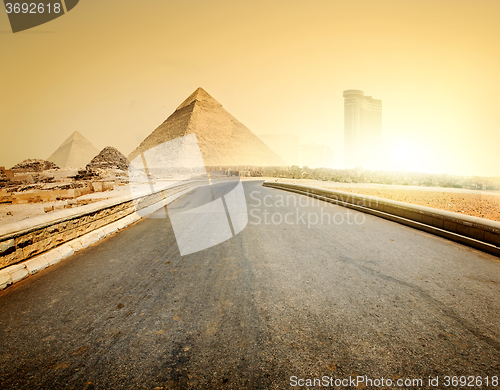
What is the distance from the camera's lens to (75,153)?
15512 centimetres

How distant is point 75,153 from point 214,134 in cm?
8972

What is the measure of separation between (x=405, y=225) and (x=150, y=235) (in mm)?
7051

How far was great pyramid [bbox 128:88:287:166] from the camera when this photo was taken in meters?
135

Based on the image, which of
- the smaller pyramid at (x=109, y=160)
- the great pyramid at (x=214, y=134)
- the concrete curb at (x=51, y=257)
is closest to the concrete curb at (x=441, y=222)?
the concrete curb at (x=51, y=257)

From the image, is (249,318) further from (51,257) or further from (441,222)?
(441,222)

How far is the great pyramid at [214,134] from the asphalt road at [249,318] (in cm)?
12161

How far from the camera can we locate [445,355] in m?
2.11

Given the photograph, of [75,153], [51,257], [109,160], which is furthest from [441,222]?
[75,153]

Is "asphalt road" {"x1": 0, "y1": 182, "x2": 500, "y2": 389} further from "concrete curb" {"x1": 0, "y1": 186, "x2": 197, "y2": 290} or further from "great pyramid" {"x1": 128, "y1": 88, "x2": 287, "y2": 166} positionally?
"great pyramid" {"x1": 128, "y1": 88, "x2": 287, "y2": 166}

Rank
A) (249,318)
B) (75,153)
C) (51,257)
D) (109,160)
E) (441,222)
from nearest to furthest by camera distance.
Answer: (249,318), (51,257), (441,222), (109,160), (75,153)

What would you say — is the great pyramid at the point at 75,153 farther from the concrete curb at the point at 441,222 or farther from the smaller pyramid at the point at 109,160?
the concrete curb at the point at 441,222

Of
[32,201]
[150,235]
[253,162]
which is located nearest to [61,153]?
[253,162]

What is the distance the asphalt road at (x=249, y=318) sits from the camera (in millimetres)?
1965

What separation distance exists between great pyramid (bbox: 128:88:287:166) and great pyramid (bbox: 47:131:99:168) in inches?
1179
